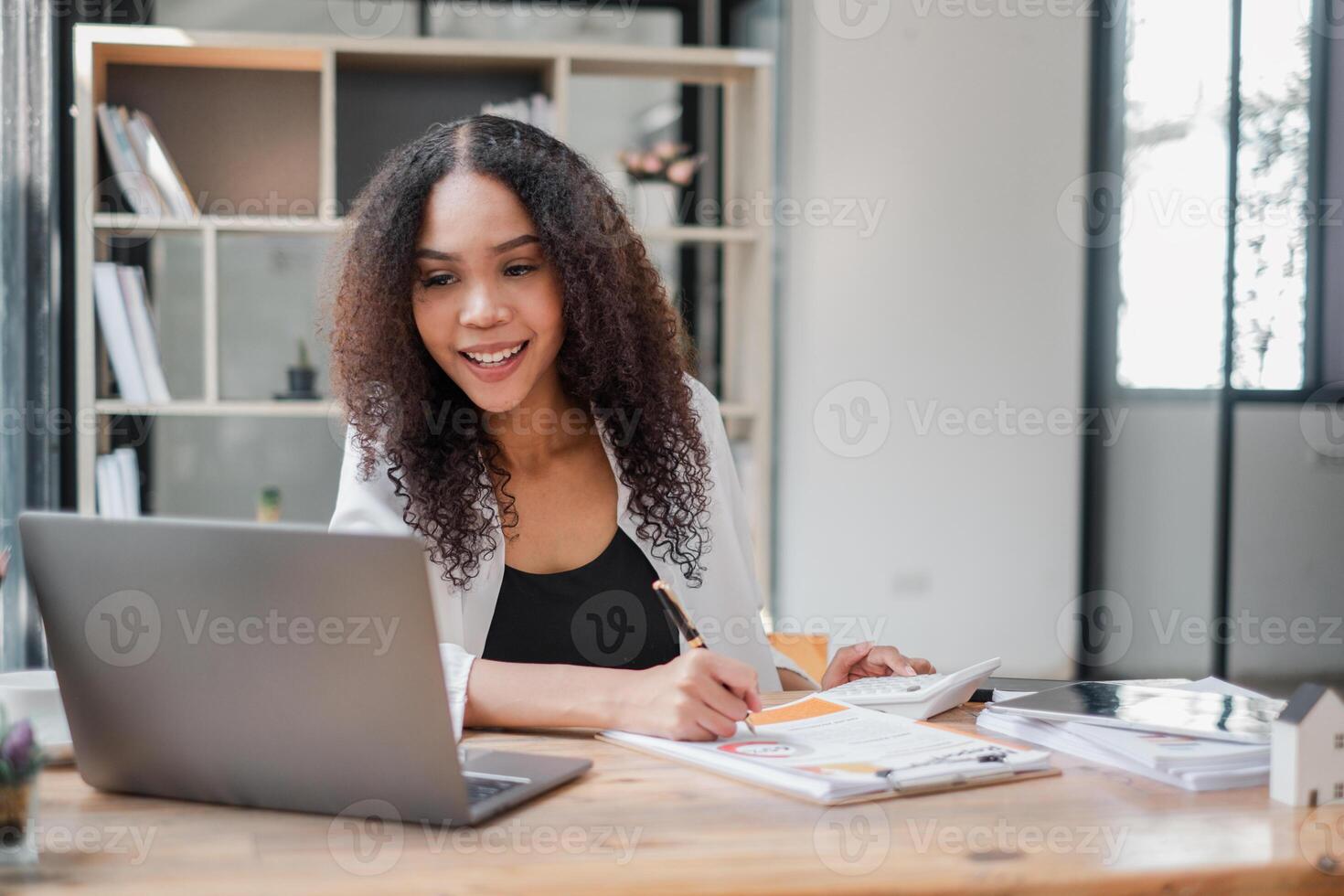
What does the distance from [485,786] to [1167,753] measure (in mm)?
529

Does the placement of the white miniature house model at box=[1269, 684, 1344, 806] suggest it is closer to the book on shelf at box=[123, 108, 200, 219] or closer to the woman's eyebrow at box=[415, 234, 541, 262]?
the woman's eyebrow at box=[415, 234, 541, 262]

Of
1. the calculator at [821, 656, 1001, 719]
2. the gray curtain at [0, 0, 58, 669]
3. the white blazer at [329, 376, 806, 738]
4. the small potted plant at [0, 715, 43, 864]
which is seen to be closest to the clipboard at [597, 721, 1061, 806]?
the calculator at [821, 656, 1001, 719]

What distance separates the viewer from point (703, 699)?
1087mm

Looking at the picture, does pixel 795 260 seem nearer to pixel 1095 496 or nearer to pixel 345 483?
pixel 1095 496

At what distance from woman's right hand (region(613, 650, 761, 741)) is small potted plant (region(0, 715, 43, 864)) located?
50cm

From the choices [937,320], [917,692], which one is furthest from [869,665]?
[937,320]

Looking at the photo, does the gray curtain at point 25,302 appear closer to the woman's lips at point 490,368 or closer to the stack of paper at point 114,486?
the stack of paper at point 114,486

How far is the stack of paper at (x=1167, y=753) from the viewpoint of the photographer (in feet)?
3.18

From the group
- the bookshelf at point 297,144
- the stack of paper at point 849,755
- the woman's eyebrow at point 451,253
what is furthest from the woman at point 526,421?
the bookshelf at point 297,144

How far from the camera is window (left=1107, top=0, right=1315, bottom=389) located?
3.33m

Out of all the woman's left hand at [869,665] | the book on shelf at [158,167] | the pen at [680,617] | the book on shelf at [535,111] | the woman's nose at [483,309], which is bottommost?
the woman's left hand at [869,665]

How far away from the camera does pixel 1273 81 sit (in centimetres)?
336

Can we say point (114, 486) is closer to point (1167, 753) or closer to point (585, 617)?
point (585, 617)

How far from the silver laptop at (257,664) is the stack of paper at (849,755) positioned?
17 centimetres
